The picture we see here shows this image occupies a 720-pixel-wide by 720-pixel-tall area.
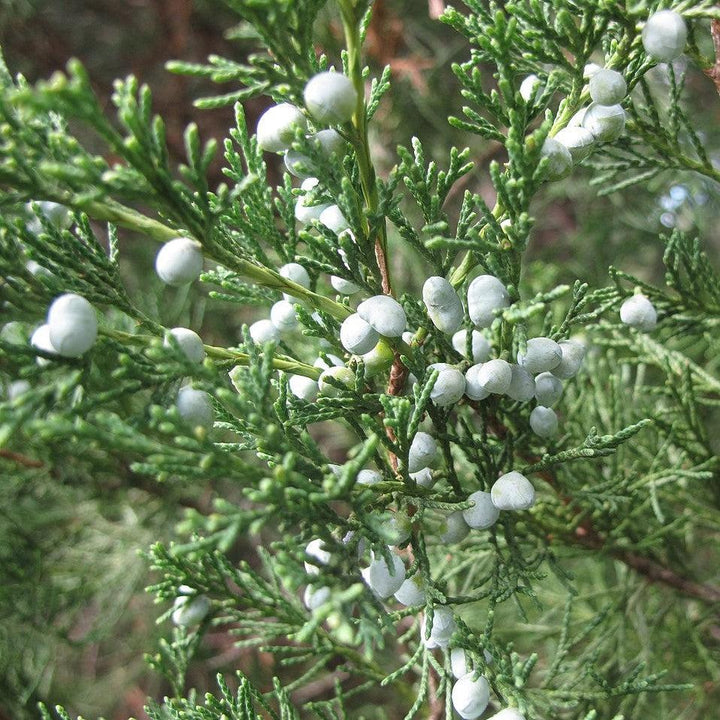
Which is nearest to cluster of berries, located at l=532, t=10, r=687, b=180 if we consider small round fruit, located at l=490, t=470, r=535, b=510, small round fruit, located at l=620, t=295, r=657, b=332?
small round fruit, located at l=620, t=295, r=657, b=332

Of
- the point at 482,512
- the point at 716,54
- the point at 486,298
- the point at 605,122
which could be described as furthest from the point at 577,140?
the point at 482,512

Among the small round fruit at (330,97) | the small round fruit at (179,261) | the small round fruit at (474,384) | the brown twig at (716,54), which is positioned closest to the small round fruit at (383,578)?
the small round fruit at (474,384)

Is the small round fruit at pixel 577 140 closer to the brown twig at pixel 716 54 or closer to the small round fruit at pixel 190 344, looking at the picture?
the brown twig at pixel 716 54

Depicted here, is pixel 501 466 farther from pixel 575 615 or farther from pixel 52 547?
pixel 52 547

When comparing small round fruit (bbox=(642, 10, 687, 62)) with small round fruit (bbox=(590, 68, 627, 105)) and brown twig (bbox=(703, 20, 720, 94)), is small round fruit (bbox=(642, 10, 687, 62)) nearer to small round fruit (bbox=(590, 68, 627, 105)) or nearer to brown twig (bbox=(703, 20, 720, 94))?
small round fruit (bbox=(590, 68, 627, 105))

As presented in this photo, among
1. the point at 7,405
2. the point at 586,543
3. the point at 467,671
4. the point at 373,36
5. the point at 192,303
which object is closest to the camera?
the point at 7,405

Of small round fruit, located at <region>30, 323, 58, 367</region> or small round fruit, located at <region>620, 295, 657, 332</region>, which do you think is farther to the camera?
small round fruit, located at <region>620, 295, 657, 332</region>

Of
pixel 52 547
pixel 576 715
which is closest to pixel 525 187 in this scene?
pixel 576 715
